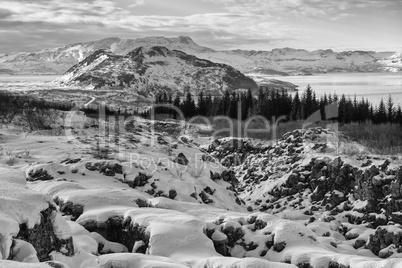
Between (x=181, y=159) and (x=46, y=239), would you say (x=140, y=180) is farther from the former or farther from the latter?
(x=46, y=239)

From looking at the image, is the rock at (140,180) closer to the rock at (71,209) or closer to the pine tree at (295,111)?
the rock at (71,209)

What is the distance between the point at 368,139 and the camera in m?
35.0

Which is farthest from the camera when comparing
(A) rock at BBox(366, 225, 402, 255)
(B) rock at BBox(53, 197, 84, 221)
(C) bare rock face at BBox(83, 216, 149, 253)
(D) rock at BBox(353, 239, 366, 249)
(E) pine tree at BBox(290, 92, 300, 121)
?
(E) pine tree at BBox(290, 92, 300, 121)

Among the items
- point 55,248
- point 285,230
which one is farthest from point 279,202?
point 55,248

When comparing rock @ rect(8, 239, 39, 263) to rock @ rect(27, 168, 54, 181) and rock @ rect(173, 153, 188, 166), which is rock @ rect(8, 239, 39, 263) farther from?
rock @ rect(173, 153, 188, 166)

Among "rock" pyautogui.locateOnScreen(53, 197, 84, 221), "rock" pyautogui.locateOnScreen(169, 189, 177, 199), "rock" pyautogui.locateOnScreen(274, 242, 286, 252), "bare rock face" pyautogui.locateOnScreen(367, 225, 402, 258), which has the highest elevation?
"rock" pyautogui.locateOnScreen(53, 197, 84, 221)

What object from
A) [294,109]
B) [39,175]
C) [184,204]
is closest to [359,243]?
[184,204]

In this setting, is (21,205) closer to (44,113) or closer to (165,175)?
(165,175)

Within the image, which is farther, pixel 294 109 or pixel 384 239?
pixel 294 109

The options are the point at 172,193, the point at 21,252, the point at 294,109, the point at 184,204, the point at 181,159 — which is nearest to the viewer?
the point at 21,252

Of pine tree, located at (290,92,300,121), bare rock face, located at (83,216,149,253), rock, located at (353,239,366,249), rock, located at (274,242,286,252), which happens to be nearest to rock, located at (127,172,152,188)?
bare rock face, located at (83,216,149,253)

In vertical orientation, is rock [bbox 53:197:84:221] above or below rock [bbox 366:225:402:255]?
above

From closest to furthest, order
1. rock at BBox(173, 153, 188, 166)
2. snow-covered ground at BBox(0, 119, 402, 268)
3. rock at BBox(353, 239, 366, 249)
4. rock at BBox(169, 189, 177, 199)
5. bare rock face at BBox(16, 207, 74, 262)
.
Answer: bare rock face at BBox(16, 207, 74, 262)
snow-covered ground at BBox(0, 119, 402, 268)
rock at BBox(169, 189, 177, 199)
rock at BBox(353, 239, 366, 249)
rock at BBox(173, 153, 188, 166)

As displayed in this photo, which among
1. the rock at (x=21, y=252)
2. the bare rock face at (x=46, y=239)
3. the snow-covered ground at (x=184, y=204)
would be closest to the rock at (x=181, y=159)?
the snow-covered ground at (x=184, y=204)
